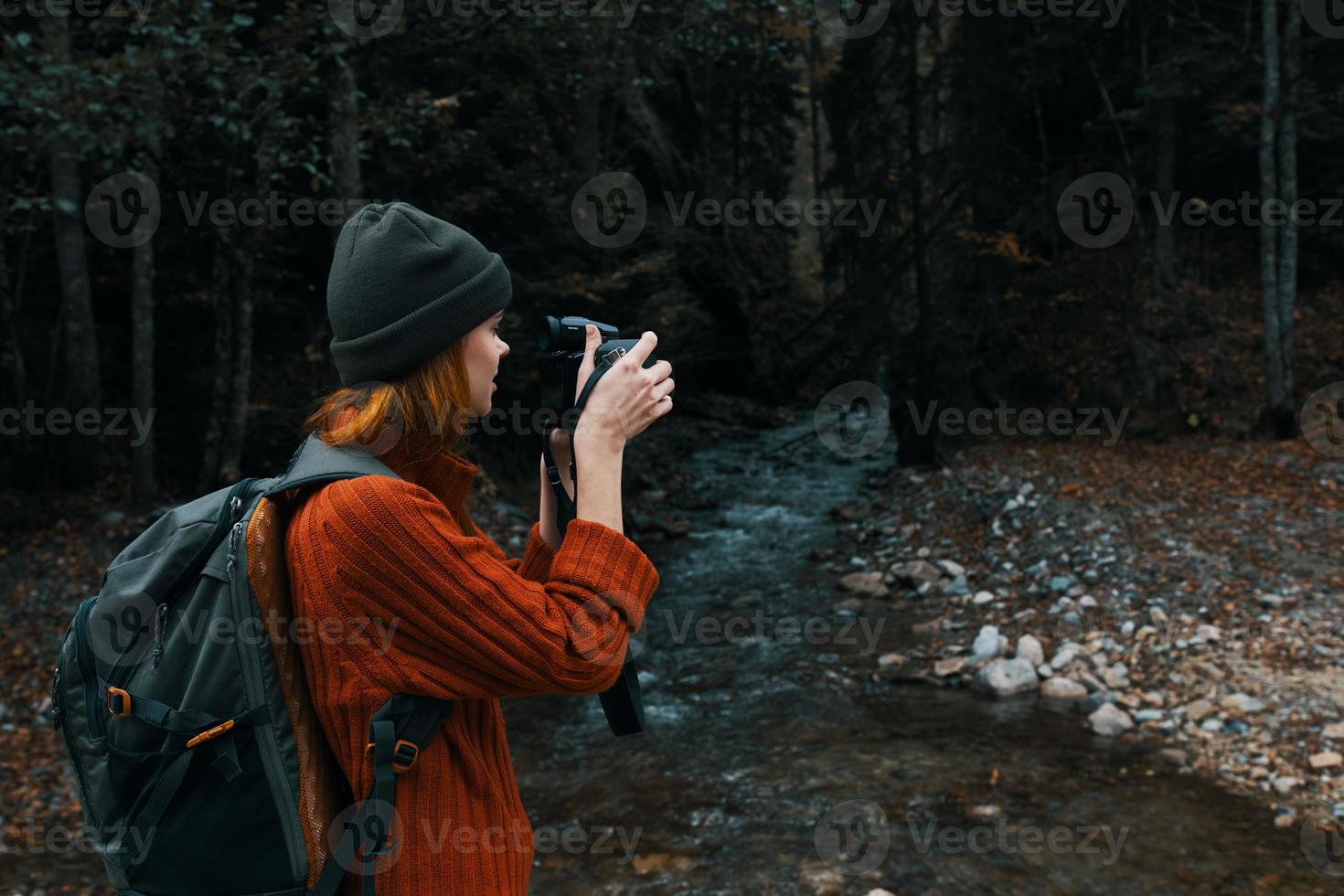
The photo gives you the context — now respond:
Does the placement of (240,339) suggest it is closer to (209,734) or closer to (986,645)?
(986,645)

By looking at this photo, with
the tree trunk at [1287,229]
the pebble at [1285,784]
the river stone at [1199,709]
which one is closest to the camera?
the pebble at [1285,784]

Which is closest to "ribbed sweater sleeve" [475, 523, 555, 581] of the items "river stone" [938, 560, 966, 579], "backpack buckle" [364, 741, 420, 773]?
"backpack buckle" [364, 741, 420, 773]

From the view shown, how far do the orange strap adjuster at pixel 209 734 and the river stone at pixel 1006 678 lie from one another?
713 centimetres

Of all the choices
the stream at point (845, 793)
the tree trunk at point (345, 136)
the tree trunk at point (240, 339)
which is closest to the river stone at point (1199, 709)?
the stream at point (845, 793)

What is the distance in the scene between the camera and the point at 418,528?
159 centimetres

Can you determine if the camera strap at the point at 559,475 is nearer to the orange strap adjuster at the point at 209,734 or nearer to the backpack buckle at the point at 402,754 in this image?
the backpack buckle at the point at 402,754

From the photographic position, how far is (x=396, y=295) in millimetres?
1789

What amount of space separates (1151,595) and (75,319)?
10392 millimetres

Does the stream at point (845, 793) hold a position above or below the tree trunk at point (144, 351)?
below

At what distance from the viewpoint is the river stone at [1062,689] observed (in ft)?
24.6

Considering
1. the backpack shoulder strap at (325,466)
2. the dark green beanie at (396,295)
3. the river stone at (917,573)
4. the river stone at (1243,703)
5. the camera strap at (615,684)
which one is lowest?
the river stone at (917,573)

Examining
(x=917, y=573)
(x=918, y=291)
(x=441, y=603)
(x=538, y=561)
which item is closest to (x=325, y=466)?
(x=441, y=603)

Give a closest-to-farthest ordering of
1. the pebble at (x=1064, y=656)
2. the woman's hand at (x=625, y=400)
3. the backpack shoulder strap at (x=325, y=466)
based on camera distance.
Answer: the backpack shoulder strap at (x=325, y=466)
the woman's hand at (x=625, y=400)
the pebble at (x=1064, y=656)

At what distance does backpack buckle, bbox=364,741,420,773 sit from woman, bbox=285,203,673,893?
51mm
